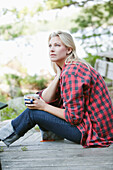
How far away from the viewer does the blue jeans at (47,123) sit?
1.89 m

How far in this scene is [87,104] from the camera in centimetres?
183

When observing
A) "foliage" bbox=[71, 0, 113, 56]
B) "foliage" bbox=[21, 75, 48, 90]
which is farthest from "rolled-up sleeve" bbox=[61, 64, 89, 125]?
"foliage" bbox=[21, 75, 48, 90]

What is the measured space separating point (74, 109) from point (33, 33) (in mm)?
8189

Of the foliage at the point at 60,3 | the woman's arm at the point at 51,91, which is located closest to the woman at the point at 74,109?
the woman's arm at the point at 51,91

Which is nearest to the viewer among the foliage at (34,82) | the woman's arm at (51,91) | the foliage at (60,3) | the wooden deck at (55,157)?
the wooden deck at (55,157)

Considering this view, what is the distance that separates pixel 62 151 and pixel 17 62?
7887mm

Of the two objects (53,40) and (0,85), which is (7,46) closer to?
(0,85)

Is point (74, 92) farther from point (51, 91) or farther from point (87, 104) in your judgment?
point (51, 91)

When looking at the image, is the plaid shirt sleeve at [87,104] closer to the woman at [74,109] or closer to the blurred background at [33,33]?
the woman at [74,109]

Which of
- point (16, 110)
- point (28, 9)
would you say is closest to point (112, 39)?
point (28, 9)

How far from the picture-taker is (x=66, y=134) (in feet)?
6.33

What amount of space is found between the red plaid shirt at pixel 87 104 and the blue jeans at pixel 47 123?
6 centimetres

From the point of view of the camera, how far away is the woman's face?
6.52 feet

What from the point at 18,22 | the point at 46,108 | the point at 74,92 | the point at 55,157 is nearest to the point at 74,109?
the point at 74,92
